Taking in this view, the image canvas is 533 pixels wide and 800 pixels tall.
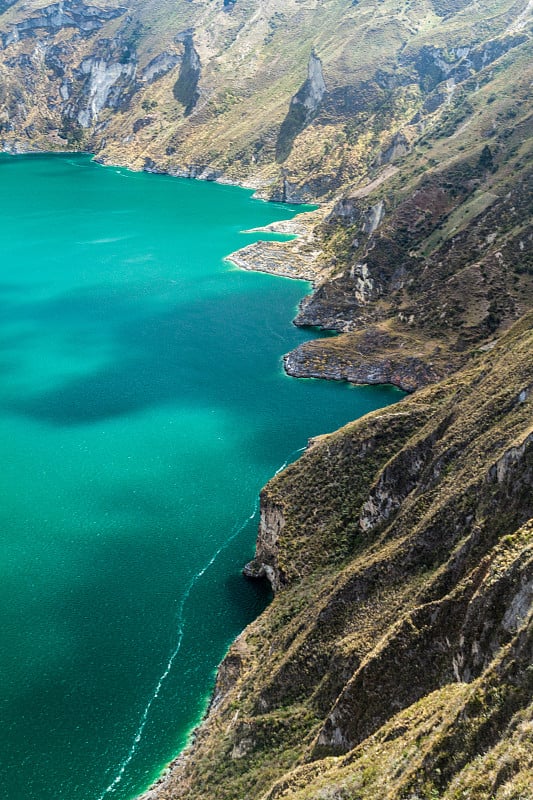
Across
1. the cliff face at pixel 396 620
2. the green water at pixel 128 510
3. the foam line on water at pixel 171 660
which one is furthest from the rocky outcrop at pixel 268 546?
the foam line on water at pixel 171 660

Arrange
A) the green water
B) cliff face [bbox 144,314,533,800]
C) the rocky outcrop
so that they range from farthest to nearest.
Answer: the rocky outcrop
the green water
cliff face [bbox 144,314,533,800]

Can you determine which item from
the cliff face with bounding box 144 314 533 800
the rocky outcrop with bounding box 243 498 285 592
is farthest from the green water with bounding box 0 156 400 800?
the cliff face with bounding box 144 314 533 800

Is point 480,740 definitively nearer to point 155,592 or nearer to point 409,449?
point 409,449

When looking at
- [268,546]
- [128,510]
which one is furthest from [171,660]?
[128,510]

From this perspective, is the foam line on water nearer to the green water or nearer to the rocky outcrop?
the green water

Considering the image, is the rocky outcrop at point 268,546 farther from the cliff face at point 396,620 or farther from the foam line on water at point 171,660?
the foam line on water at point 171,660

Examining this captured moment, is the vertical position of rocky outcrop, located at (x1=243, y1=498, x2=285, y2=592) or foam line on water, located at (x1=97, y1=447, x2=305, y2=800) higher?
rocky outcrop, located at (x1=243, y1=498, x2=285, y2=592)
